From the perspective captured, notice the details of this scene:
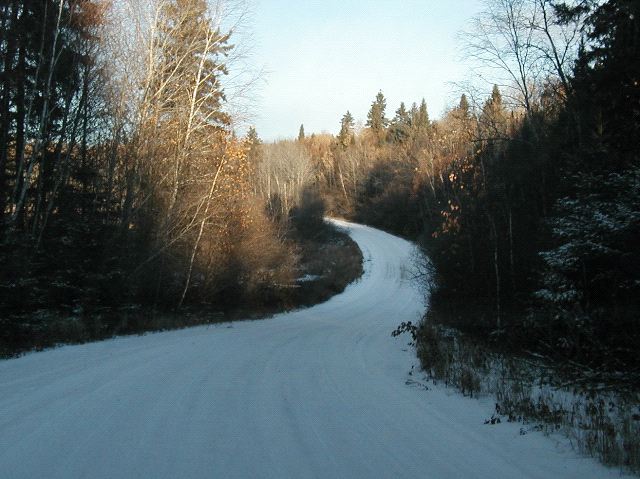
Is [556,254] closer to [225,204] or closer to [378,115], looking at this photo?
[225,204]

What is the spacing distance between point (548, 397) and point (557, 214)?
797cm

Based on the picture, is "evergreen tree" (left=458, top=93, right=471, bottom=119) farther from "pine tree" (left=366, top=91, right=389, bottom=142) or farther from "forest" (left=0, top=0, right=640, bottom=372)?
"pine tree" (left=366, top=91, right=389, bottom=142)

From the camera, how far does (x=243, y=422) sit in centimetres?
584

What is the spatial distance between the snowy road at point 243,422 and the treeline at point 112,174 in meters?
4.92

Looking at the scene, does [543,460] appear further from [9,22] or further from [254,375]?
[9,22]

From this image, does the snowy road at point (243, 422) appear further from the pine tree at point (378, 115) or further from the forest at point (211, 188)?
the pine tree at point (378, 115)

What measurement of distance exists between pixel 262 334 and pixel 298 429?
33.6 feet

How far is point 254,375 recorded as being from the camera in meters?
8.77

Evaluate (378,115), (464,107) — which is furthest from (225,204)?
(378,115)

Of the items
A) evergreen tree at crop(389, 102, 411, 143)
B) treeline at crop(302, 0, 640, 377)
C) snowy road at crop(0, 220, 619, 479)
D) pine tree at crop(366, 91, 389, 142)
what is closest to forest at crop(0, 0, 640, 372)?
treeline at crop(302, 0, 640, 377)

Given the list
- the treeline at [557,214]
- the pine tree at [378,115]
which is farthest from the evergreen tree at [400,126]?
the treeline at [557,214]

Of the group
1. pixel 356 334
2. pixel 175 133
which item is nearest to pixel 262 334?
pixel 356 334

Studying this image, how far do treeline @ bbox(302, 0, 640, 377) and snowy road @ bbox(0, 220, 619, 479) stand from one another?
318 centimetres

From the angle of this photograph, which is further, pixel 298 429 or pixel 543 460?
pixel 298 429
